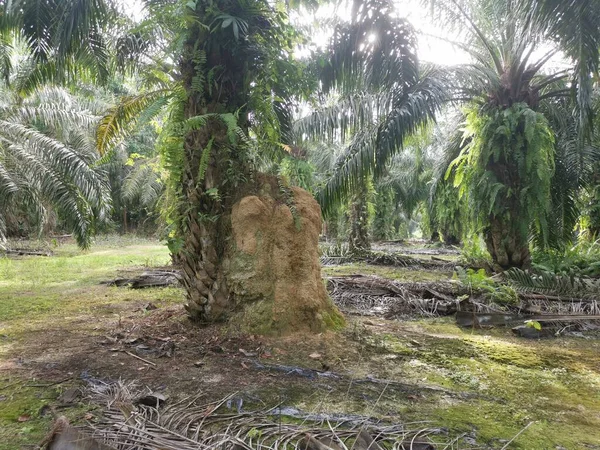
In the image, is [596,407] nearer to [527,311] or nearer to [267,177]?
[527,311]

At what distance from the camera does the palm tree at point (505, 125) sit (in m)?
6.91

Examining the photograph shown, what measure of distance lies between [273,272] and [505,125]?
5.48 m

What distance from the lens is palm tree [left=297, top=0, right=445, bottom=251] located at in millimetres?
5121

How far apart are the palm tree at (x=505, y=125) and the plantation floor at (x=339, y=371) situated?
3535 millimetres

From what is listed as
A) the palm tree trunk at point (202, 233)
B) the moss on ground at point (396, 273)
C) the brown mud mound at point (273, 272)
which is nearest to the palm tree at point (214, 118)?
the palm tree trunk at point (202, 233)

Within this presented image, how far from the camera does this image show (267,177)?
4047 millimetres

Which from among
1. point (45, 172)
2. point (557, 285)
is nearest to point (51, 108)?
point (45, 172)

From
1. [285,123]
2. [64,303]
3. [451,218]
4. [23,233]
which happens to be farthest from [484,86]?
[23,233]

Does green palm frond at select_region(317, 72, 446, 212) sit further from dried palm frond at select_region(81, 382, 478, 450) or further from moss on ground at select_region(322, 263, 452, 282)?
dried palm frond at select_region(81, 382, 478, 450)

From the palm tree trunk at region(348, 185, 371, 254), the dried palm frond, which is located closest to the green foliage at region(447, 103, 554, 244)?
the palm tree trunk at region(348, 185, 371, 254)

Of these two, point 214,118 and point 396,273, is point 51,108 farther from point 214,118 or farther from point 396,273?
point 396,273

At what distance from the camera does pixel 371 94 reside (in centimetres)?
686

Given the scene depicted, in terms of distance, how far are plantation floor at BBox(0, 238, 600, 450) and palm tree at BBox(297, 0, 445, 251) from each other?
2.86 metres

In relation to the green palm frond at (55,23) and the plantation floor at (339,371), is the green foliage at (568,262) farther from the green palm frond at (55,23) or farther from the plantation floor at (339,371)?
the green palm frond at (55,23)
